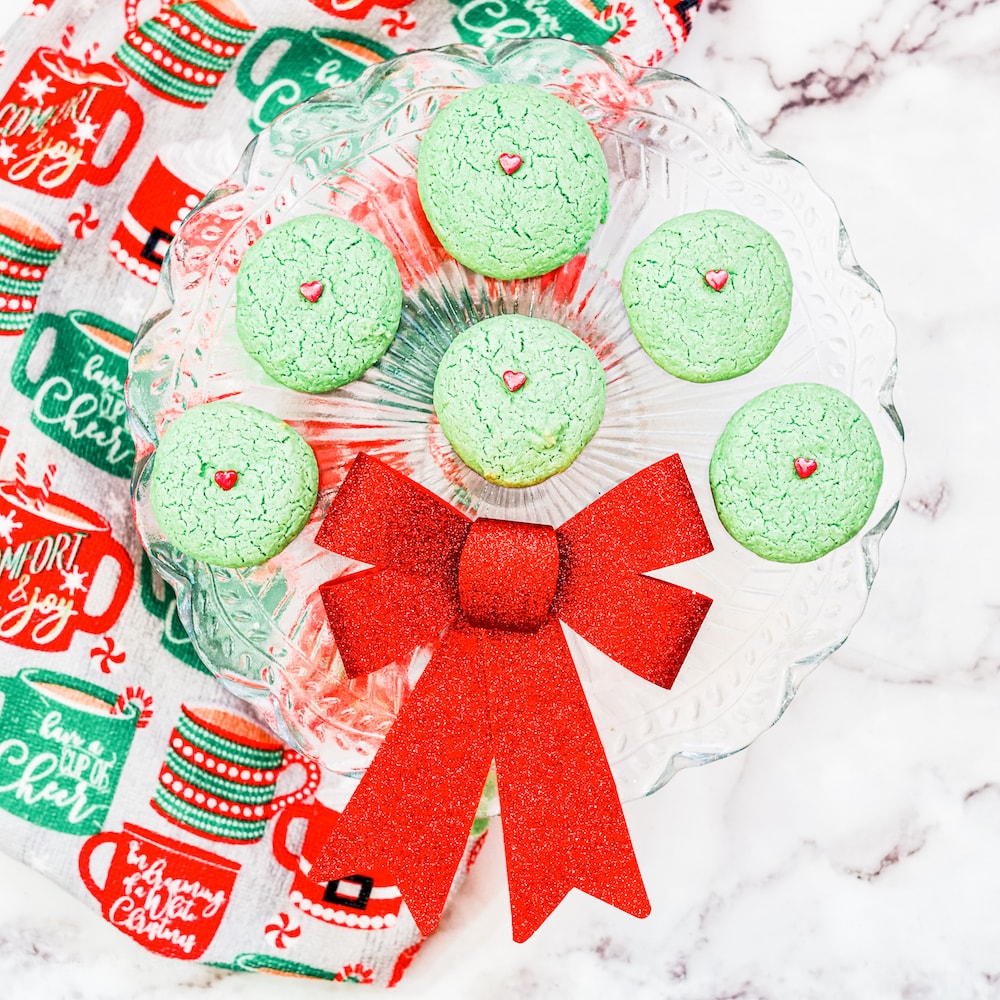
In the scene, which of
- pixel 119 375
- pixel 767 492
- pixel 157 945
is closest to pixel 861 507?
pixel 767 492

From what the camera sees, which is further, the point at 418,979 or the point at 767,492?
the point at 418,979

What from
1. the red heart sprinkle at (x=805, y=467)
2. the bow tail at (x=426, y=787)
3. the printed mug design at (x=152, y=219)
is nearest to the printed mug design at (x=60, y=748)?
the bow tail at (x=426, y=787)

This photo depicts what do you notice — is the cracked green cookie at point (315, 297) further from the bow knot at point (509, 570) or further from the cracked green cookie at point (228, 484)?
the bow knot at point (509, 570)

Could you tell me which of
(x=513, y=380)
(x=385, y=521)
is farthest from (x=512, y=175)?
(x=385, y=521)

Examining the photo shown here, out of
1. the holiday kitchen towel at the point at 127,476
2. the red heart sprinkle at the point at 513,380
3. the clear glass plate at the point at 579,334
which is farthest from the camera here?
the holiday kitchen towel at the point at 127,476

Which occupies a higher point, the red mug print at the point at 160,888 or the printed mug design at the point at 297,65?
the printed mug design at the point at 297,65

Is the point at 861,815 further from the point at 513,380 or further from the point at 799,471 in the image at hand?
the point at 513,380

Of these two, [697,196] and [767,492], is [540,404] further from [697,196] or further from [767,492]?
[697,196]
